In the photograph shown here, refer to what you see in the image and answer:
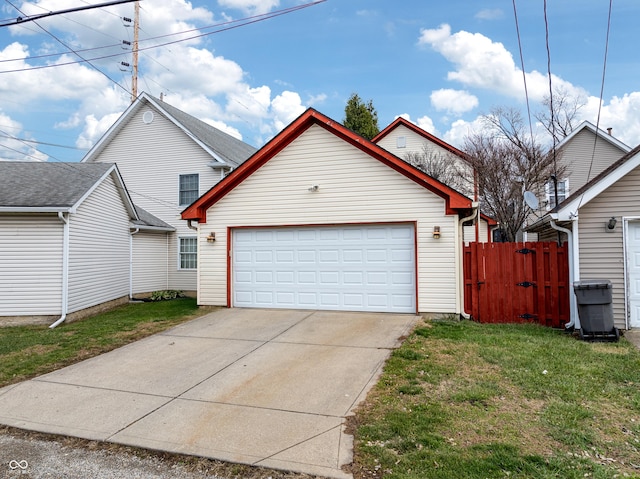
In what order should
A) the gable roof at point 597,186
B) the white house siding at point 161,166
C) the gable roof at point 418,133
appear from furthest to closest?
the gable roof at point 418,133, the white house siding at point 161,166, the gable roof at point 597,186

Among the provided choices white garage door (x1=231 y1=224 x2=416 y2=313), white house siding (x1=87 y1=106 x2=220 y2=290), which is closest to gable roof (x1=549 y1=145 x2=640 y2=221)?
white garage door (x1=231 y1=224 x2=416 y2=313)

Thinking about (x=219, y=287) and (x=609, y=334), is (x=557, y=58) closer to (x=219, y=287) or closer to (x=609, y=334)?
(x=609, y=334)

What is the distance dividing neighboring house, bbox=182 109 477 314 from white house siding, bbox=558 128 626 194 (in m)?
12.8

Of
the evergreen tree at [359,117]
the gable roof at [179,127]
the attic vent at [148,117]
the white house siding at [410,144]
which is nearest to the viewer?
the gable roof at [179,127]

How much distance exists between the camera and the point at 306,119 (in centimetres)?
1059

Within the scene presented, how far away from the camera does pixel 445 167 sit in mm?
19844

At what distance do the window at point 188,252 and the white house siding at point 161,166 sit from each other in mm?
248

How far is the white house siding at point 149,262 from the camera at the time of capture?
15.3m

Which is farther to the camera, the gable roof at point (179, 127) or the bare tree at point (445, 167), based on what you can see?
the bare tree at point (445, 167)

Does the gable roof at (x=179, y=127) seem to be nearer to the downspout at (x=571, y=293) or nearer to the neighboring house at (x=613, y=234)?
the downspout at (x=571, y=293)

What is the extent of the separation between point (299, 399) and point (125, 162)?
625 inches

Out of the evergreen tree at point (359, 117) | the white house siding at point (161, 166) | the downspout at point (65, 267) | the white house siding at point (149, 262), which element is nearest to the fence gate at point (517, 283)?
the downspout at point (65, 267)

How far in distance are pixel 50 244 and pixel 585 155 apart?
853 inches

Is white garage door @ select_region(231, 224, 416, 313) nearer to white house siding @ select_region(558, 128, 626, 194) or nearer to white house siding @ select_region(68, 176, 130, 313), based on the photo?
white house siding @ select_region(68, 176, 130, 313)
